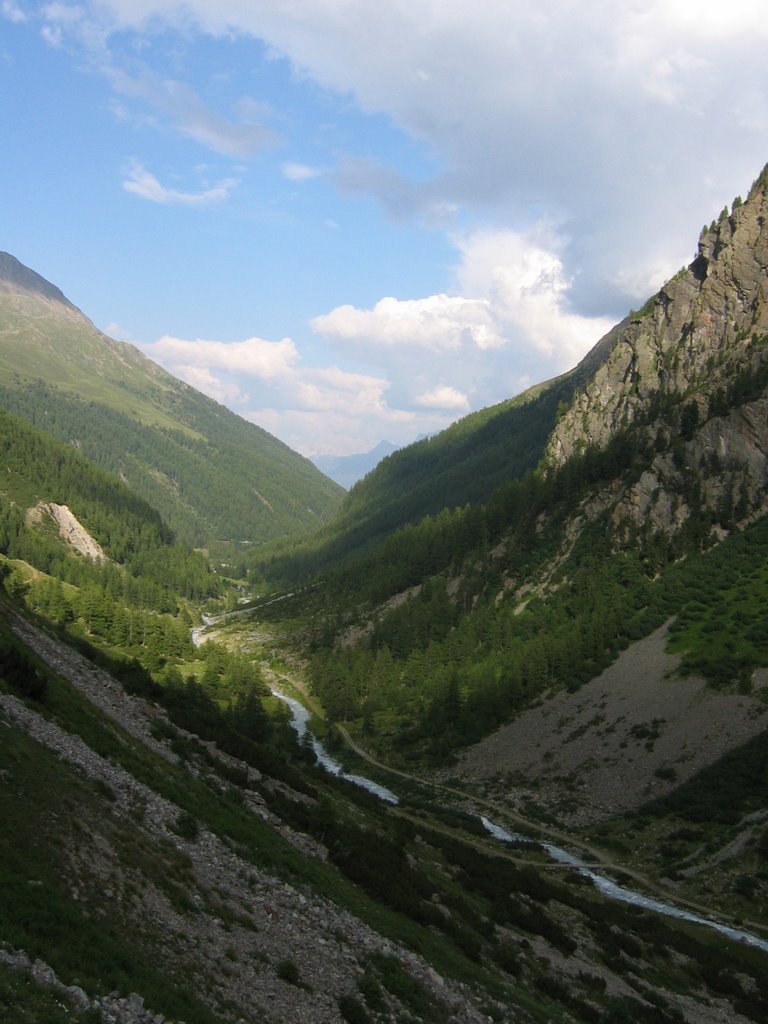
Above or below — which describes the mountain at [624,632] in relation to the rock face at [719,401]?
below

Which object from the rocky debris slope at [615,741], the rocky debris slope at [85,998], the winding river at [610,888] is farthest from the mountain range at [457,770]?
the winding river at [610,888]

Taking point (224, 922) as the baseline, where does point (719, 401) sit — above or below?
above

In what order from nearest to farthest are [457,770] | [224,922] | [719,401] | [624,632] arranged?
1. [224,922]
2. [457,770]
3. [624,632]
4. [719,401]

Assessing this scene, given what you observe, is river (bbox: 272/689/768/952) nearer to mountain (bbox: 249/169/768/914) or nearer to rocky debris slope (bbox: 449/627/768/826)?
mountain (bbox: 249/169/768/914)

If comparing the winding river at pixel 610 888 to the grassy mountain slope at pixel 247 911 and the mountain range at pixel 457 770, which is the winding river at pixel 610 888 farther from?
the grassy mountain slope at pixel 247 911

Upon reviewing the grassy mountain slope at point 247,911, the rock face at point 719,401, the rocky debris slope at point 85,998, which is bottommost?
the grassy mountain slope at point 247,911

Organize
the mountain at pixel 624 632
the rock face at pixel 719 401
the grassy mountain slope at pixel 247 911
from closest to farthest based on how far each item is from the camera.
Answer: the grassy mountain slope at pixel 247 911 < the mountain at pixel 624 632 < the rock face at pixel 719 401

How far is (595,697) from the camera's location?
10150cm

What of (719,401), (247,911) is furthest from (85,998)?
(719,401)

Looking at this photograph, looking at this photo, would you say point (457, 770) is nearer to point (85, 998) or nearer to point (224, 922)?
point (224, 922)

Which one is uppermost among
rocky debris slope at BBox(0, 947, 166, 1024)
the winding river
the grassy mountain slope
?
rocky debris slope at BBox(0, 947, 166, 1024)

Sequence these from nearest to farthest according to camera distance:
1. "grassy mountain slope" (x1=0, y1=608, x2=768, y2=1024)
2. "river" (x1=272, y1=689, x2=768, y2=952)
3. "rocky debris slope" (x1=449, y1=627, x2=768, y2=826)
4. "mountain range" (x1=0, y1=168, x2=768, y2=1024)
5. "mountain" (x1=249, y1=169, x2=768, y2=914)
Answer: "grassy mountain slope" (x1=0, y1=608, x2=768, y2=1024)
"mountain range" (x1=0, y1=168, x2=768, y2=1024)
"river" (x1=272, y1=689, x2=768, y2=952)
"mountain" (x1=249, y1=169, x2=768, y2=914)
"rocky debris slope" (x1=449, y1=627, x2=768, y2=826)

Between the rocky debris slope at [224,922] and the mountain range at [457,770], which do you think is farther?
the mountain range at [457,770]

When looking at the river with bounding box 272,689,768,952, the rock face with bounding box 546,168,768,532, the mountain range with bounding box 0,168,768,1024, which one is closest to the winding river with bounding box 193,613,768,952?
the river with bounding box 272,689,768,952
